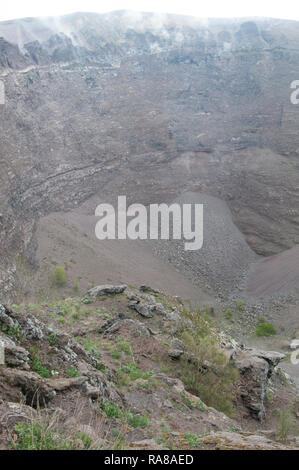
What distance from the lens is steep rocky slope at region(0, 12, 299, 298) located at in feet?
130

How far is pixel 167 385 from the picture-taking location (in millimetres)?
9188

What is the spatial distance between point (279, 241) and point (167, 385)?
37.4 meters

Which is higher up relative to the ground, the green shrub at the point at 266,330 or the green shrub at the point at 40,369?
the green shrub at the point at 40,369

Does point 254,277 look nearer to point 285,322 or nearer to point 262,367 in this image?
point 285,322

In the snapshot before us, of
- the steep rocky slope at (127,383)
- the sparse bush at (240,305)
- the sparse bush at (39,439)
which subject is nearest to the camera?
the sparse bush at (39,439)

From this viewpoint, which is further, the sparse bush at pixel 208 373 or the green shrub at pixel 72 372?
the sparse bush at pixel 208 373

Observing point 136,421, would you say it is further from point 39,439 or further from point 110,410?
point 39,439

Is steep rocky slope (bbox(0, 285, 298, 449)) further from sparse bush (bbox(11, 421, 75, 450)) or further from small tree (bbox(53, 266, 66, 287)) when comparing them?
small tree (bbox(53, 266, 66, 287))

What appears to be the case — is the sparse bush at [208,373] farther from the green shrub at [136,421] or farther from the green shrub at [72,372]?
the green shrub at [72,372]

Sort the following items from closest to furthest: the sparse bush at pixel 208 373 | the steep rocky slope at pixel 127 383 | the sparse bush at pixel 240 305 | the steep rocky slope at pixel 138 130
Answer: the steep rocky slope at pixel 127 383
the sparse bush at pixel 208 373
the sparse bush at pixel 240 305
the steep rocky slope at pixel 138 130

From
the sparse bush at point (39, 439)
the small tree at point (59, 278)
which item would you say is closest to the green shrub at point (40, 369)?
the sparse bush at point (39, 439)

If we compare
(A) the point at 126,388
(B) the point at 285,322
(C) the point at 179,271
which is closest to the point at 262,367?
(A) the point at 126,388

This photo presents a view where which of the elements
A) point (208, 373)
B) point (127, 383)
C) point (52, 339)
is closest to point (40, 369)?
point (52, 339)

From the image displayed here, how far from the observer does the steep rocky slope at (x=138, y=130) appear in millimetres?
39656
